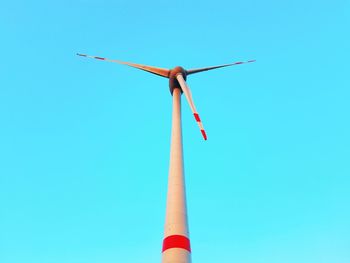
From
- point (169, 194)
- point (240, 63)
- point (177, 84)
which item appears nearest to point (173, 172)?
point (169, 194)

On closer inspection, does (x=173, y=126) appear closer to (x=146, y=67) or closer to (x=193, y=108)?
(x=193, y=108)

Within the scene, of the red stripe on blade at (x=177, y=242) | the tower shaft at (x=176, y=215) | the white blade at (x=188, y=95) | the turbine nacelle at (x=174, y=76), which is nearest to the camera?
the tower shaft at (x=176, y=215)

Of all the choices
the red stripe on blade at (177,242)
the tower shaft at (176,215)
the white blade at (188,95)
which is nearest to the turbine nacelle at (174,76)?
the white blade at (188,95)

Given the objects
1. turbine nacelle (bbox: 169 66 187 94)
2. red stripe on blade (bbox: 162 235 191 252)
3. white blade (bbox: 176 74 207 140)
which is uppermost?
turbine nacelle (bbox: 169 66 187 94)

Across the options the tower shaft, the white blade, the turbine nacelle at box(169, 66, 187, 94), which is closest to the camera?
the tower shaft

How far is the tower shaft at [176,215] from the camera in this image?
21672 mm

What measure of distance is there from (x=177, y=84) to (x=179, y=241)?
56.6 feet

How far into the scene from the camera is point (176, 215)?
2348 cm

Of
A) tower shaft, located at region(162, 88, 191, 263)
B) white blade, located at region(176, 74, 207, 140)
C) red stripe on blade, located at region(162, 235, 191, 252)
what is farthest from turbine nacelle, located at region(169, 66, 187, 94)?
red stripe on blade, located at region(162, 235, 191, 252)

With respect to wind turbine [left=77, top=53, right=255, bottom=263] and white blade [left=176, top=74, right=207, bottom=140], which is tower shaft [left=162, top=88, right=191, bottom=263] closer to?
wind turbine [left=77, top=53, right=255, bottom=263]

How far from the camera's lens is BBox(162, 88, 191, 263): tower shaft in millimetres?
21672

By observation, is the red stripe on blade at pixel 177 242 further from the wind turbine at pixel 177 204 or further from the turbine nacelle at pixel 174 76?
the turbine nacelle at pixel 174 76

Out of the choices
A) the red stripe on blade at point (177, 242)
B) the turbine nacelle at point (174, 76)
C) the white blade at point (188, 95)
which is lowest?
the red stripe on blade at point (177, 242)

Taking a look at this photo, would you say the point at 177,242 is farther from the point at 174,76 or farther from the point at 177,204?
the point at 174,76
